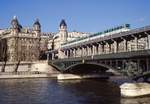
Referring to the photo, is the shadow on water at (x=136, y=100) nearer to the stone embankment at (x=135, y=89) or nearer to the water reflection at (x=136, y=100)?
the water reflection at (x=136, y=100)

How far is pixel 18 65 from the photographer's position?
14288 centimetres

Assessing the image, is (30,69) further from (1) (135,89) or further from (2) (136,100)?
(2) (136,100)

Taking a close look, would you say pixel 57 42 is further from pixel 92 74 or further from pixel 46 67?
pixel 92 74

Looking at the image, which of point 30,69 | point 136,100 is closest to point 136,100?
point 136,100

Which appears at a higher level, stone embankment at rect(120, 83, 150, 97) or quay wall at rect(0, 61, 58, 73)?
quay wall at rect(0, 61, 58, 73)

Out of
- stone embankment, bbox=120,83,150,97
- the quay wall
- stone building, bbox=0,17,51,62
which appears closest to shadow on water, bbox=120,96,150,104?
stone embankment, bbox=120,83,150,97

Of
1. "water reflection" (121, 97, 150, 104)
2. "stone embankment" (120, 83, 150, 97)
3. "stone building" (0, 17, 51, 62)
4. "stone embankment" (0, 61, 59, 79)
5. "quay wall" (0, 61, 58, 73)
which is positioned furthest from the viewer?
"stone building" (0, 17, 51, 62)

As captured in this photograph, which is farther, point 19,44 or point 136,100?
point 19,44

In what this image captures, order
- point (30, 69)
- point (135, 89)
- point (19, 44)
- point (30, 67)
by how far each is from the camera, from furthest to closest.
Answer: point (19, 44) → point (30, 67) → point (30, 69) → point (135, 89)

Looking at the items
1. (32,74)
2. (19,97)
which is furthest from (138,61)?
(32,74)

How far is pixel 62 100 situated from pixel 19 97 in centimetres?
940

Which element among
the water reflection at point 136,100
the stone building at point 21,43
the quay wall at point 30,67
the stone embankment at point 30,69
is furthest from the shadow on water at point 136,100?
the stone building at point 21,43

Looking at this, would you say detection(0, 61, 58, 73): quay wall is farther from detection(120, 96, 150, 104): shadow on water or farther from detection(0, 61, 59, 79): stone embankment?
detection(120, 96, 150, 104): shadow on water

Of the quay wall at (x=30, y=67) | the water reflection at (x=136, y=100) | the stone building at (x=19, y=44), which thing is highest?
the stone building at (x=19, y=44)
